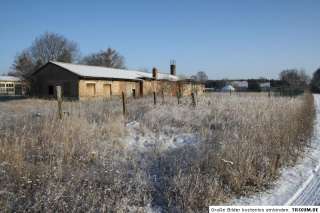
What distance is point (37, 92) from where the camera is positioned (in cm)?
3130

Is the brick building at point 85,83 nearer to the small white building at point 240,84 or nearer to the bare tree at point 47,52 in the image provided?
the bare tree at point 47,52

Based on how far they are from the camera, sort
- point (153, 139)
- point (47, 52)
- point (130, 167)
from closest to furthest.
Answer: point (130, 167)
point (153, 139)
point (47, 52)

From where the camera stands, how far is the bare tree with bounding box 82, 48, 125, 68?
65.5m

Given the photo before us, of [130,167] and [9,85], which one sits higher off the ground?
[9,85]

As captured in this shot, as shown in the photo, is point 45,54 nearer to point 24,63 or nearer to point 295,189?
point 24,63

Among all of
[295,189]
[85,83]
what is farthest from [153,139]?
[85,83]

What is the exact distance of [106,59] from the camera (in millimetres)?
65500

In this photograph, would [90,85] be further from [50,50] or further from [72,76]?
[50,50]

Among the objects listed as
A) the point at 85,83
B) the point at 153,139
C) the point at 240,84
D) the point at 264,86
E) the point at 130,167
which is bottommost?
the point at 130,167

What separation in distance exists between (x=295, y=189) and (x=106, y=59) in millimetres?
64440

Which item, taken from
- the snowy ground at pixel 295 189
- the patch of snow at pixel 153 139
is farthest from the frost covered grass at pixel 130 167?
the snowy ground at pixel 295 189

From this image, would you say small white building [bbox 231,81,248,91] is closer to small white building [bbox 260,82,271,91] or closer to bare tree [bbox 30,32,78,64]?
small white building [bbox 260,82,271,91]

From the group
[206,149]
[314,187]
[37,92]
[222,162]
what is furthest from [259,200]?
[37,92]

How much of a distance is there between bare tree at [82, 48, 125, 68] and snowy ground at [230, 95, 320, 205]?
2483 inches
